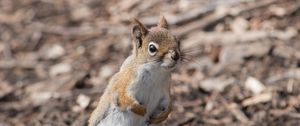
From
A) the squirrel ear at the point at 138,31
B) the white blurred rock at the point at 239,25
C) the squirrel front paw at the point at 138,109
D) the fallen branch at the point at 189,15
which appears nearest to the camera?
the squirrel ear at the point at 138,31

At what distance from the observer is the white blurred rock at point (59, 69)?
5.57 metres

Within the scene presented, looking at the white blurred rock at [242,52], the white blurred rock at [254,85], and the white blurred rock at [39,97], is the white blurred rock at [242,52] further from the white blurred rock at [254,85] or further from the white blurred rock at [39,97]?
the white blurred rock at [39,97]

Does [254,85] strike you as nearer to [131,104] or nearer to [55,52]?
[131,104]

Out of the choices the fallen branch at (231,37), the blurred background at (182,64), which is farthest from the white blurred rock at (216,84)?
the fallen branch at (231,37)

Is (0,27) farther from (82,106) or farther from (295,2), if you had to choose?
(295,2)

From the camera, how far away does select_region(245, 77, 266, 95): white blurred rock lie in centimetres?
489

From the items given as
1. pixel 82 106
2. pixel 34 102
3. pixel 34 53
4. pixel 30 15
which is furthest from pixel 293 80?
pixel 30 15

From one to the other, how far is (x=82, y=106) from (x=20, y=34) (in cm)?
141

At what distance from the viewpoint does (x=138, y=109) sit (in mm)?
3719

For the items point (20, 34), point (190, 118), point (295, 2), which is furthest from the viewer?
point (20, 34)

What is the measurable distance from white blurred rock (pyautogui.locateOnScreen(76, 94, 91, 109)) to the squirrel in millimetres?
1074

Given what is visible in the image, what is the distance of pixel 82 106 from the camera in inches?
198

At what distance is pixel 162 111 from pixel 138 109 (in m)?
0.12

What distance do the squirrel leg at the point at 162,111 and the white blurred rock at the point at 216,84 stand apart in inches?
48.6
